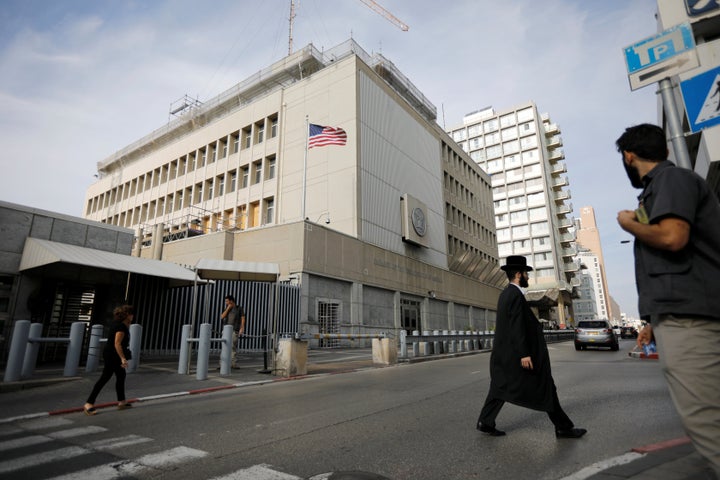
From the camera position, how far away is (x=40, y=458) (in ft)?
12.9

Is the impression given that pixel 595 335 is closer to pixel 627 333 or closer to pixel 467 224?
pixel 467 224

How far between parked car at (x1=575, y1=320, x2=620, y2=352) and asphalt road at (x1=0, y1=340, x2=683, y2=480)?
47.2 ft

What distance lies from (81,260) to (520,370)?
11556mm

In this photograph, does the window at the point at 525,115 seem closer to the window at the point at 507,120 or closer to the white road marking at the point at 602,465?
the window at the point at 507,120

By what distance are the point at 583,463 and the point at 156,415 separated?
215 inches

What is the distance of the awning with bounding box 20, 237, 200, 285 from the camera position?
11.3 metres

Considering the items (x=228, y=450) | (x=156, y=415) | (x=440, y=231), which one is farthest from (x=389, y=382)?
(x=440, y=231)

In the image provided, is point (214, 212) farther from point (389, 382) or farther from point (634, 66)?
point (634, 66)

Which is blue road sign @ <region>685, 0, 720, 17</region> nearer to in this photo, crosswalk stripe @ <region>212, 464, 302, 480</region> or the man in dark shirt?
the man in dark shirt

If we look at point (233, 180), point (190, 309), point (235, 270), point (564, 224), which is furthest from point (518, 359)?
point (564, 224)

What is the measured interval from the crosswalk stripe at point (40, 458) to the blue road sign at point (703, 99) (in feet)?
25.5

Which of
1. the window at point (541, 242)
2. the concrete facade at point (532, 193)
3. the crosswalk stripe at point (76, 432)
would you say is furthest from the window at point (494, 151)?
the crosswalk stripe at point (76, 432)

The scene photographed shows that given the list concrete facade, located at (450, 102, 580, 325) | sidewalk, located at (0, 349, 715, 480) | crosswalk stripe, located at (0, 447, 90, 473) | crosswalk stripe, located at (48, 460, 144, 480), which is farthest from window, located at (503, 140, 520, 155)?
crosswalk stripe, located at (48, 460, 144, 480)

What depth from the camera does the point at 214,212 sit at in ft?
117
